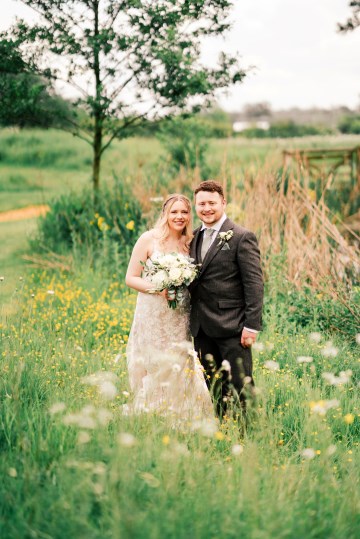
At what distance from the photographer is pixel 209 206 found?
4.05 metres

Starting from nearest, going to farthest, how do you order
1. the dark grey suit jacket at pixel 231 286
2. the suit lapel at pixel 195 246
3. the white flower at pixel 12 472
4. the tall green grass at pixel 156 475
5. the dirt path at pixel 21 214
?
the tall green grass at pixel 156 475
the white flower at pixel 12 472
the dark grey suit jacket at pixel 231 286
the suit lapel at pixel 195 246
the dirt path at pixel 21 214

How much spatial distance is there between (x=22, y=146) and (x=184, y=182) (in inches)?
548

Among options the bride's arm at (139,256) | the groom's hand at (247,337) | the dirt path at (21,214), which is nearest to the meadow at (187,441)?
the groom's hand at (247,337)

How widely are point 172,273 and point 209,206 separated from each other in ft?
1.74

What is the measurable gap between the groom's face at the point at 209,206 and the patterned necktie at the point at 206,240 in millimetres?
65

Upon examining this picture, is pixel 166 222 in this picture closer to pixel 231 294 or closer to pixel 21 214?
pixel 231 294

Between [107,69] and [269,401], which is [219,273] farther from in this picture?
[107,69]

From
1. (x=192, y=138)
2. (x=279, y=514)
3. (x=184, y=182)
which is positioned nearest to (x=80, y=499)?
(x=279, y=514)

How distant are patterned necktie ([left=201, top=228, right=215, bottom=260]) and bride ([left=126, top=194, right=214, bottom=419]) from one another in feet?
0.76

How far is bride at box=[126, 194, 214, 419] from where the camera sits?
4309 millimetres

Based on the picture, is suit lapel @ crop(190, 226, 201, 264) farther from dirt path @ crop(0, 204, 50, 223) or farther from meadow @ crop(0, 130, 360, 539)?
dirt path @ crop(0, 204, 50, 223)

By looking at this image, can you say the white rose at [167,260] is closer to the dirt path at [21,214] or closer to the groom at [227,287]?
the groom at [227,287]

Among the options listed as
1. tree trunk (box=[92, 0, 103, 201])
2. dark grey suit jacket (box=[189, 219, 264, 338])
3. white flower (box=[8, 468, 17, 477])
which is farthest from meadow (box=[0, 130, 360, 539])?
tree trunk (box=[92, 0, 103, 201])

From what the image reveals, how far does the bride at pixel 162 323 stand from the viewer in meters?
4.31
